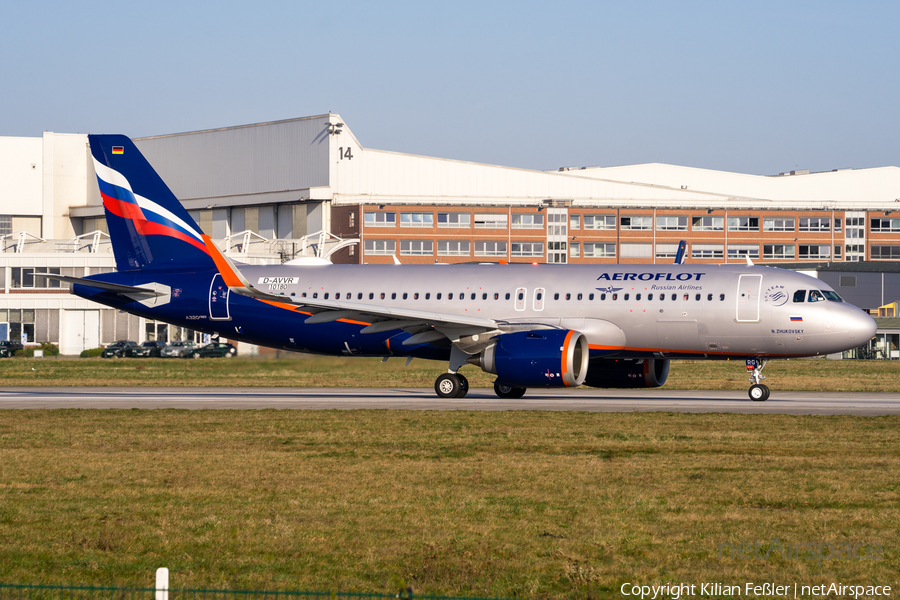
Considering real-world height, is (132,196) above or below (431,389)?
above

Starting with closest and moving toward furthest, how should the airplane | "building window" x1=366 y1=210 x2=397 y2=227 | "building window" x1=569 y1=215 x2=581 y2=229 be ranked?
the airplane → "building window" x1=366 y1=210 x2=397 y2=227 → "building window" x1=569 y1=215 x2=581 y2=229

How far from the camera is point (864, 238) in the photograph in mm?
124062

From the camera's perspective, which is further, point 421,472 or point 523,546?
point 421,472

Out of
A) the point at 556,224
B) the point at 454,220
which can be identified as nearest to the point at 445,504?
the point at 454,220

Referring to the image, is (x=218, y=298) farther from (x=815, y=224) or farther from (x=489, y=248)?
(x=815, y=224)

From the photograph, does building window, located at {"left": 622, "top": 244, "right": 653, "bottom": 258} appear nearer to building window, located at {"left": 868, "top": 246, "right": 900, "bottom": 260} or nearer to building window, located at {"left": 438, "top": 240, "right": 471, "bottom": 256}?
building window, located at {"left": 438, "top": 240, "right": 471, "bottom": 256}

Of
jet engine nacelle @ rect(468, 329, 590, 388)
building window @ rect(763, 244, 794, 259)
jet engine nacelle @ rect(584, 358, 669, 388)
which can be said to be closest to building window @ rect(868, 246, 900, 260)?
building window @ rect(763, 244, 794, 259)

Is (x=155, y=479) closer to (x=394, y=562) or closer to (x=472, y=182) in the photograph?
(x=394, y=562)

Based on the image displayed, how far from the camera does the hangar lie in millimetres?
114125

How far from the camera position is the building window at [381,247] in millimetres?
112312

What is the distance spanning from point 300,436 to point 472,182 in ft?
333

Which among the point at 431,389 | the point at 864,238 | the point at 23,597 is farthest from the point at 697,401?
the point at 864,238

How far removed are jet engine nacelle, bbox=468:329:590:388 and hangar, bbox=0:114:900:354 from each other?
74.4m

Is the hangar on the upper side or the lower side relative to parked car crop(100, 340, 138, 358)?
upper
